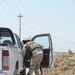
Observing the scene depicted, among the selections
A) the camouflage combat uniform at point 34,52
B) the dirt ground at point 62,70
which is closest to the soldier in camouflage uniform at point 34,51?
the camouflage combat uniform at point 34,52

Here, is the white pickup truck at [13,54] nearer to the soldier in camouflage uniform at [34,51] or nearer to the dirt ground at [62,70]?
the soldier in camouflage uniform at [34,51]

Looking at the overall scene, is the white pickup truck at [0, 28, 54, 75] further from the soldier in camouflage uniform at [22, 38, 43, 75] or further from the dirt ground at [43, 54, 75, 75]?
the dirt ground at [43, 54, 75, 75]

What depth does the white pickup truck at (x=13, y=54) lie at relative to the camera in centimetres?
842

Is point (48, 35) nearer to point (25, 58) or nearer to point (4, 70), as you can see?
point (25, 58)

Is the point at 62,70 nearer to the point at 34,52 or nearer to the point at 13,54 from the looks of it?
the point at 34,52

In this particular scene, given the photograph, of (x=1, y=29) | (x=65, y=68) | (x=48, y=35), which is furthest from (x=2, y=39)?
(x=65, y=68)

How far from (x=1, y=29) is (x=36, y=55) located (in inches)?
69.2

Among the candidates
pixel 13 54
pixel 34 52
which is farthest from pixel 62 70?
pixel 13 54

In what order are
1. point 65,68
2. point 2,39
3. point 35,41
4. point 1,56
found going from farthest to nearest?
point 65,68, point 35,41, point 2,39, point 1,56

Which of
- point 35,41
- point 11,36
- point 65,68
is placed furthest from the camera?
point 65,68

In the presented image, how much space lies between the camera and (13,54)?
9195 millimetres

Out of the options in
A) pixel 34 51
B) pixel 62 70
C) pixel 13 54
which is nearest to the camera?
pixel 13 54

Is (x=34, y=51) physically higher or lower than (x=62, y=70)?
higher

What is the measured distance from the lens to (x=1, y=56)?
8.38 meters
